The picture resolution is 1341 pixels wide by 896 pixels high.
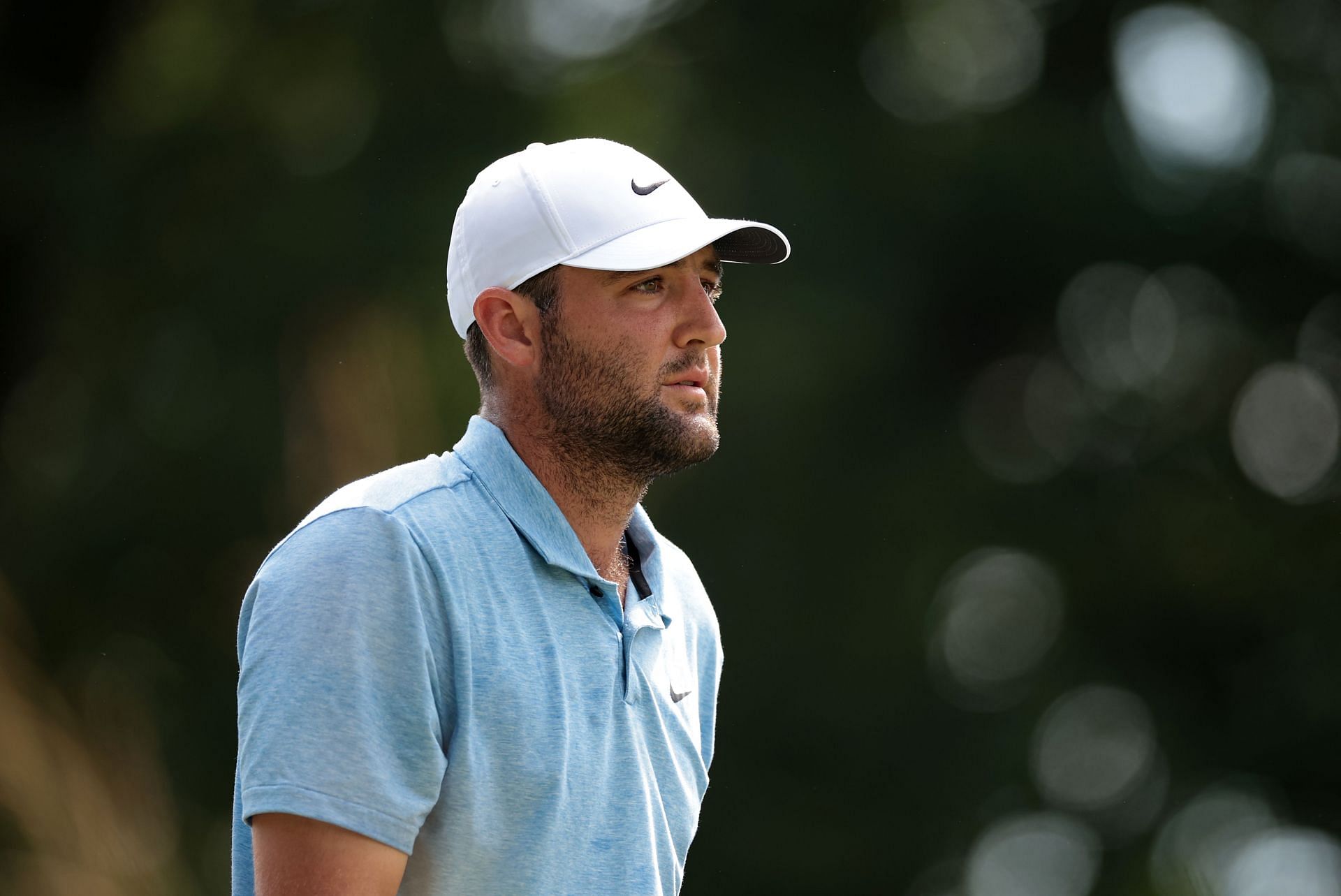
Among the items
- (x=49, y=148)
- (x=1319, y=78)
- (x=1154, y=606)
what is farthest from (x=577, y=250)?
(x=1319, y=78)

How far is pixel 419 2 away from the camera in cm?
809

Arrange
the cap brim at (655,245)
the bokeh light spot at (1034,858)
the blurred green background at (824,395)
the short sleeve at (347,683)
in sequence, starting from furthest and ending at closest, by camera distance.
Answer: the bokeh light spot at (1034,858), the blurred green background at (824,395), the cap brim at (655,245), the short sleeve at (347,683)

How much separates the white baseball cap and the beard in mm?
103

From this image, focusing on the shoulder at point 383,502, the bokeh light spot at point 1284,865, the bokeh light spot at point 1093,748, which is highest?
the shoulder at point 383,502

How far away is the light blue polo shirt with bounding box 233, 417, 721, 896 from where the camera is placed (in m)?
1.56

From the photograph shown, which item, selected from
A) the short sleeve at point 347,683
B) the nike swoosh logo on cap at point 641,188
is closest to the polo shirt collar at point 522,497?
the short sleeve at point 347,683

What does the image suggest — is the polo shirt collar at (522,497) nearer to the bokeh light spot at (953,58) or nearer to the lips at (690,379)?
the lips at (690,379)

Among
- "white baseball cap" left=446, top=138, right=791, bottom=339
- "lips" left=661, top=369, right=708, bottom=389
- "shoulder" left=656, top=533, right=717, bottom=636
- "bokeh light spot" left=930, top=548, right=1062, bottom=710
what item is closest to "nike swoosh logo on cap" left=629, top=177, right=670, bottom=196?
"white baseball cap" left=446, top=138, right=791, bottom=339

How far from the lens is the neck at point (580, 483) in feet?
6.39

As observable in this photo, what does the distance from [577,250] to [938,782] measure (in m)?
Answer: 6.94

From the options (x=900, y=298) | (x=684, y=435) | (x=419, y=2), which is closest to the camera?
(x=684, y=435)

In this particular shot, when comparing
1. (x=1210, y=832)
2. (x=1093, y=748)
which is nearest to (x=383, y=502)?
(x=1093, y=748)

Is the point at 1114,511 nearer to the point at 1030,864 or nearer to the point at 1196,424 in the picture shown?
the point at 1196,424

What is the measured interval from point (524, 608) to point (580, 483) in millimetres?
247
